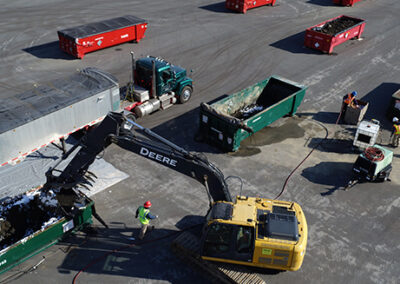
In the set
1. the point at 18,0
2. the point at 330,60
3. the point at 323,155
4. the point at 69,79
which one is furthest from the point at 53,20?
the point at 323,155

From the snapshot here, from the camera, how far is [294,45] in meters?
31.4

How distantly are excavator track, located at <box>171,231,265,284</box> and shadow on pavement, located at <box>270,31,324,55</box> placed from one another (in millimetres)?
21208

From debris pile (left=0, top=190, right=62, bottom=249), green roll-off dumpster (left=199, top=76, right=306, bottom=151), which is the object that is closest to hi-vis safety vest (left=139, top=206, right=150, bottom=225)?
debris pile (left=0, top=190, right=62, bottom=249)

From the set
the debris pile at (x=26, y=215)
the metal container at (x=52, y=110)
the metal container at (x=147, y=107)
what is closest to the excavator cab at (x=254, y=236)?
the debris pile at (x=26, y=215)

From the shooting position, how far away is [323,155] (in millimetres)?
19219

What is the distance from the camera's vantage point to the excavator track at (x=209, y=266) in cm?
1191

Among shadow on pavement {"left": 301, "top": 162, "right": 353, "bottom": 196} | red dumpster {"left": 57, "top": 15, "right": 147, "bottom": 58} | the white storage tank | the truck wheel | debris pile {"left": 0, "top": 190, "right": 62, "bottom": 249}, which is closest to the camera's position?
debris pile {"left": 0, "top": 190, "right": 62, "bottom": 249}

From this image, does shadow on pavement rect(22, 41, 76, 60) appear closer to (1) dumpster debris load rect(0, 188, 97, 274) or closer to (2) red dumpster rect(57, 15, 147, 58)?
(2) red dumpster rect(57, 15, 147, 58)

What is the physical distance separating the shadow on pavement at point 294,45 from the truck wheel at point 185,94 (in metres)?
A: 11.3

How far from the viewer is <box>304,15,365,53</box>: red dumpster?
29817mm

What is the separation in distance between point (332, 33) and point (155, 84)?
17224 millimetres

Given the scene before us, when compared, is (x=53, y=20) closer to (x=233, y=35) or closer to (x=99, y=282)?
(x=233, y=35)

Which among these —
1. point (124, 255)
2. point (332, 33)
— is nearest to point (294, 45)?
point (332, 33)

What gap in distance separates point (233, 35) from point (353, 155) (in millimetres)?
16701
